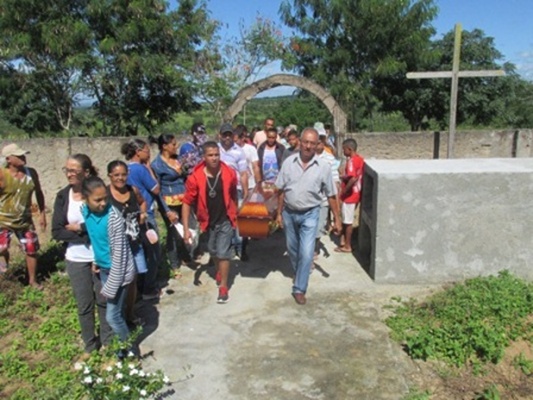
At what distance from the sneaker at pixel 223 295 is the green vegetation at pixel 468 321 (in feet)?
5.31

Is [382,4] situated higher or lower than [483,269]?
higher

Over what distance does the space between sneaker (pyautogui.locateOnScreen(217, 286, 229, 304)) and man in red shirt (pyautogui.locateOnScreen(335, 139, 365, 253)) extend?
1970 mm

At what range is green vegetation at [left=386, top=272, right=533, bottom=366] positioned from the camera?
12.5 feet

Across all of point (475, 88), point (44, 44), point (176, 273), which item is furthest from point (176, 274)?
point (475, 88)

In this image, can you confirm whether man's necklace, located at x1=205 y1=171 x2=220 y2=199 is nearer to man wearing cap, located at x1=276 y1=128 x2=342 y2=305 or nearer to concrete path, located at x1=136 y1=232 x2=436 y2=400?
man wearing cap, located at x1=276 y1=128 x2=342 y2=305

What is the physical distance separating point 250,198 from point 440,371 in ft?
8.53

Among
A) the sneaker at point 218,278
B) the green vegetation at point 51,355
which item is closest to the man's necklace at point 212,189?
the sneaker at point 218,278

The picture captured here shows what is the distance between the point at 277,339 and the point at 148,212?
1.83 meters

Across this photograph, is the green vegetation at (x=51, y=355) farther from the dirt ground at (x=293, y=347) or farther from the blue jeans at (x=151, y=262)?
the blue jeans at (x=151, y=262)

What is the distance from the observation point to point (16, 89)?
12883 mm

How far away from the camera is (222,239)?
479 centimetres

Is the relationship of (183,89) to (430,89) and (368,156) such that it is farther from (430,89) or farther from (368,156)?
(430,89)

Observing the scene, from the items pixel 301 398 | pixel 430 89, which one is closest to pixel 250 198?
pixel 301 398

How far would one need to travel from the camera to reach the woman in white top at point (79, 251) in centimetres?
370
